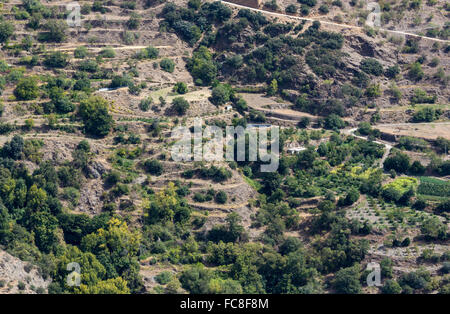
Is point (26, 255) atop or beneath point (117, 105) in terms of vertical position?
beneath

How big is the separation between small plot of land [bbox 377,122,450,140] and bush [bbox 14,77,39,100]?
3664 centimetres

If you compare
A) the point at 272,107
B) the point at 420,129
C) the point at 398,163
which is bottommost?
the point at 398,163

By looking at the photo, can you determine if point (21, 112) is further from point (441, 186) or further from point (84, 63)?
point (441, 186)

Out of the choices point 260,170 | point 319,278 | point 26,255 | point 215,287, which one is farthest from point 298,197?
point 26,255

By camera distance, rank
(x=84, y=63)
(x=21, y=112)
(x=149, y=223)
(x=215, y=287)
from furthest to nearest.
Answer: (x=84, y=63) < (x=21, y=112) < (x=149, y=223) < (x=215, y=287)

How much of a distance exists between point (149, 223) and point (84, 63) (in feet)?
72.5

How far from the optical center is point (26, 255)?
77.6 metres

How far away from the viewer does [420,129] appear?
97.6 metres

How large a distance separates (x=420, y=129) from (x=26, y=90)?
41420mm

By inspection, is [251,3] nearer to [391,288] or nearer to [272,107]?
[272,107]

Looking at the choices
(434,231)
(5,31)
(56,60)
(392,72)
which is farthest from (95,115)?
(392,72)

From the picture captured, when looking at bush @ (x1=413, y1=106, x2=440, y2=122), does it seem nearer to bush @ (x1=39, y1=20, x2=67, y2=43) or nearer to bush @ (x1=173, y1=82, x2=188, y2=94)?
bush @ (x1=173, y1=82, x2=188, y2=94)

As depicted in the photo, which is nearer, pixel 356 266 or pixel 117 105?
pixel 356 266

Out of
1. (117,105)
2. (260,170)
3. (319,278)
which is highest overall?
(117,105)
